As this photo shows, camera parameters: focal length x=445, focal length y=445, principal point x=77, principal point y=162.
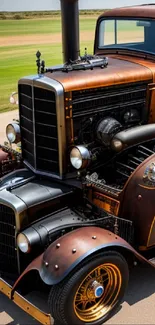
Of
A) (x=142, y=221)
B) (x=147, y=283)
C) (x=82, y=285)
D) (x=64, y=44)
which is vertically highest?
(x=64, y=44)

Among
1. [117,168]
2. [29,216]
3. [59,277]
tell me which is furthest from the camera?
[117,168]

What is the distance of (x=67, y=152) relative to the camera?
527 cm

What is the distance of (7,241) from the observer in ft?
16.2

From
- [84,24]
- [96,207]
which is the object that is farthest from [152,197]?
[84,24]

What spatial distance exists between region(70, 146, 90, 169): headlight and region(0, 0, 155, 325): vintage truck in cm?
1

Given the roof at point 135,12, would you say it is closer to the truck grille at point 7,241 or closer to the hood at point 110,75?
the hood at point 110,75

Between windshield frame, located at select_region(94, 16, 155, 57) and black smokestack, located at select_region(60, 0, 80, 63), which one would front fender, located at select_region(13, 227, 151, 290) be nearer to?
windshield frame, located at select_region(94, 16, 155, 57)

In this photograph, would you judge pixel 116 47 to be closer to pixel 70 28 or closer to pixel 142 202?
pixel 70 28

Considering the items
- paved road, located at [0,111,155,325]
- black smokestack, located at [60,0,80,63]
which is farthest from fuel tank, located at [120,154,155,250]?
black smokestack, located at [60,0,80,63]

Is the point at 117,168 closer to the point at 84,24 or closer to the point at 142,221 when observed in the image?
the point at 142,221

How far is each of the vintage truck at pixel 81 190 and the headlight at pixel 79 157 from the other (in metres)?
0.01

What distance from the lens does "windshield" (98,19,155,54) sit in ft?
20.9

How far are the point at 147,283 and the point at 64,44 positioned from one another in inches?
171

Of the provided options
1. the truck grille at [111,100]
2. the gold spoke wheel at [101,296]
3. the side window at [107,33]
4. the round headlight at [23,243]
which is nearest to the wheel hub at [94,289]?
the gold spoke wheel at [101,296]
